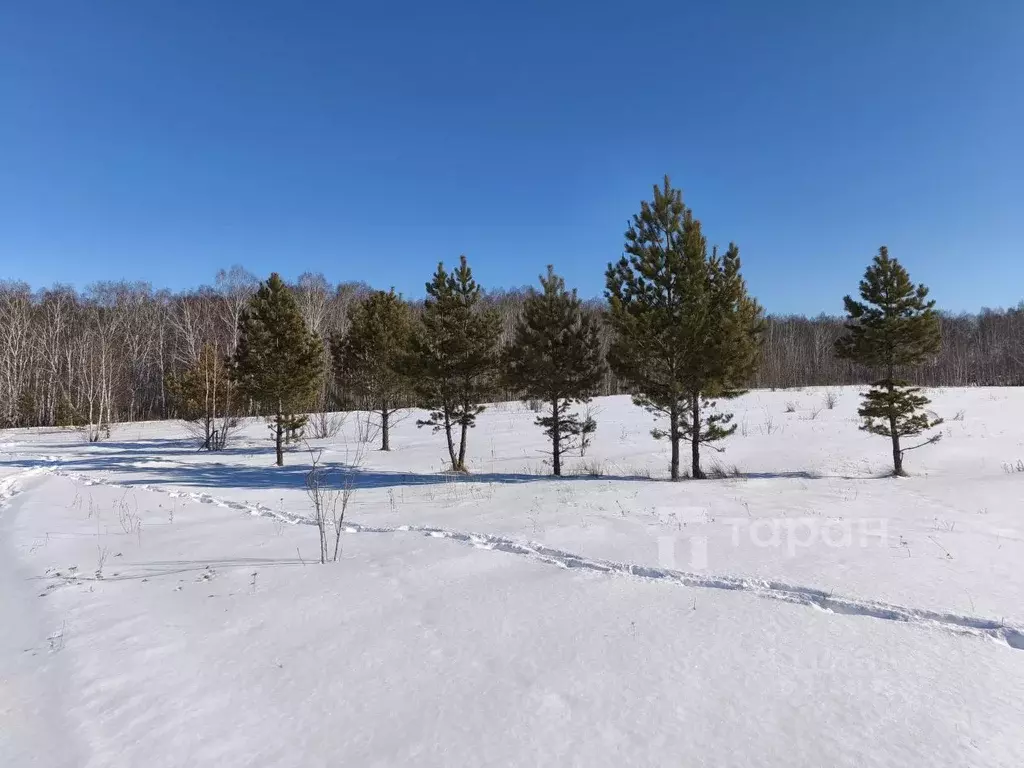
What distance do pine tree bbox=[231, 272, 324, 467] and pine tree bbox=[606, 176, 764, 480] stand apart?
46.5ft

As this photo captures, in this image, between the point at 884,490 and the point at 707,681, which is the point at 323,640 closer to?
the point at 707,681

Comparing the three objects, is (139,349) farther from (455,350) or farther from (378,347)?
(455,350)

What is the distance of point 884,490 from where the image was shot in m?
12.6

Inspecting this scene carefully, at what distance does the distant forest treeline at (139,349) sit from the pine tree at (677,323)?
56.5 ft

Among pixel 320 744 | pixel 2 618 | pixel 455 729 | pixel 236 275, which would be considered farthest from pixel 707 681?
pixel 236 275

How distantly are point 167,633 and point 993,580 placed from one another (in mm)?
8246

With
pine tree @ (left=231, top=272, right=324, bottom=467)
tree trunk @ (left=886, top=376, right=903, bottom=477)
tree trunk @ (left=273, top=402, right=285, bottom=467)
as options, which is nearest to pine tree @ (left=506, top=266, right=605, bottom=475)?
tree trunk @ (left=886, top=376, right=903, bottom=477)

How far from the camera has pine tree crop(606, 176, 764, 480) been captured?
49.1 feet

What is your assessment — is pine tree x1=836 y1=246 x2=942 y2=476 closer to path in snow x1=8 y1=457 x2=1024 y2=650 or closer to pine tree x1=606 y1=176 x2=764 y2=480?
pine tree x1=606 y1=176 x2=764 y2=480

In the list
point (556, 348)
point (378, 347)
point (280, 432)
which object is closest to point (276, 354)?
point (280, 432)

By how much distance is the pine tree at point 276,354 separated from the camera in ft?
75.3

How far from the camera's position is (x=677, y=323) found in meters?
15.3

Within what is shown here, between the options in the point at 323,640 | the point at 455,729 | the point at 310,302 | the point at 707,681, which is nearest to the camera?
the point at 455,729

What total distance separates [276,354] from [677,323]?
16.8 meters
